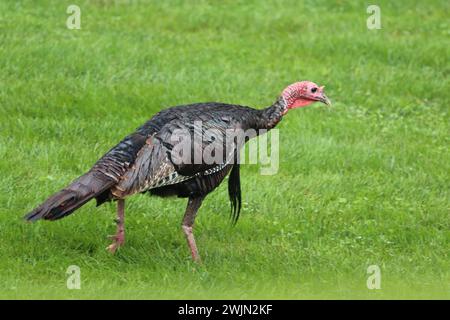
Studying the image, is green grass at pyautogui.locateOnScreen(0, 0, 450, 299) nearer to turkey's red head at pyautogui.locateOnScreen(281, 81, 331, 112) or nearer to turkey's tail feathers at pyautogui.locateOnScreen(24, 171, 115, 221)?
turkey's tail feathers at pyautogui.locateOnScreen(24, 171, 115, 221)

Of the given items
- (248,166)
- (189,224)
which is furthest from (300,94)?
(248,166)

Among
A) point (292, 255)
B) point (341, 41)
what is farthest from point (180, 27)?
point (292, 255)

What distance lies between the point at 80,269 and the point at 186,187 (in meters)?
1.09

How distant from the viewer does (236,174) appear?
9.16 metres

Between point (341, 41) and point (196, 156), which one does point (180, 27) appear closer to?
point (341, 41)

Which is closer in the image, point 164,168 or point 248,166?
point 164,168

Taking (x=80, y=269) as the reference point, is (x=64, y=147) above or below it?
above

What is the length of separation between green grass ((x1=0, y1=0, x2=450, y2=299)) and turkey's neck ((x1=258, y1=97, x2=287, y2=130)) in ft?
3.55

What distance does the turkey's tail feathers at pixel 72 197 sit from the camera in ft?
26.1

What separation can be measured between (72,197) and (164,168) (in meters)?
0.82

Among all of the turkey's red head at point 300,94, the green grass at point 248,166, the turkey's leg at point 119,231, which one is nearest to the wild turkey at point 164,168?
the turkey's leg at point 119,231

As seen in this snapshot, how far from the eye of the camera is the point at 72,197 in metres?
8.05

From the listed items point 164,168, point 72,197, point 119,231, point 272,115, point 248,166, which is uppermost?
point 272,115

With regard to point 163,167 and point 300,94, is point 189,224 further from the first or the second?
point 300,94
